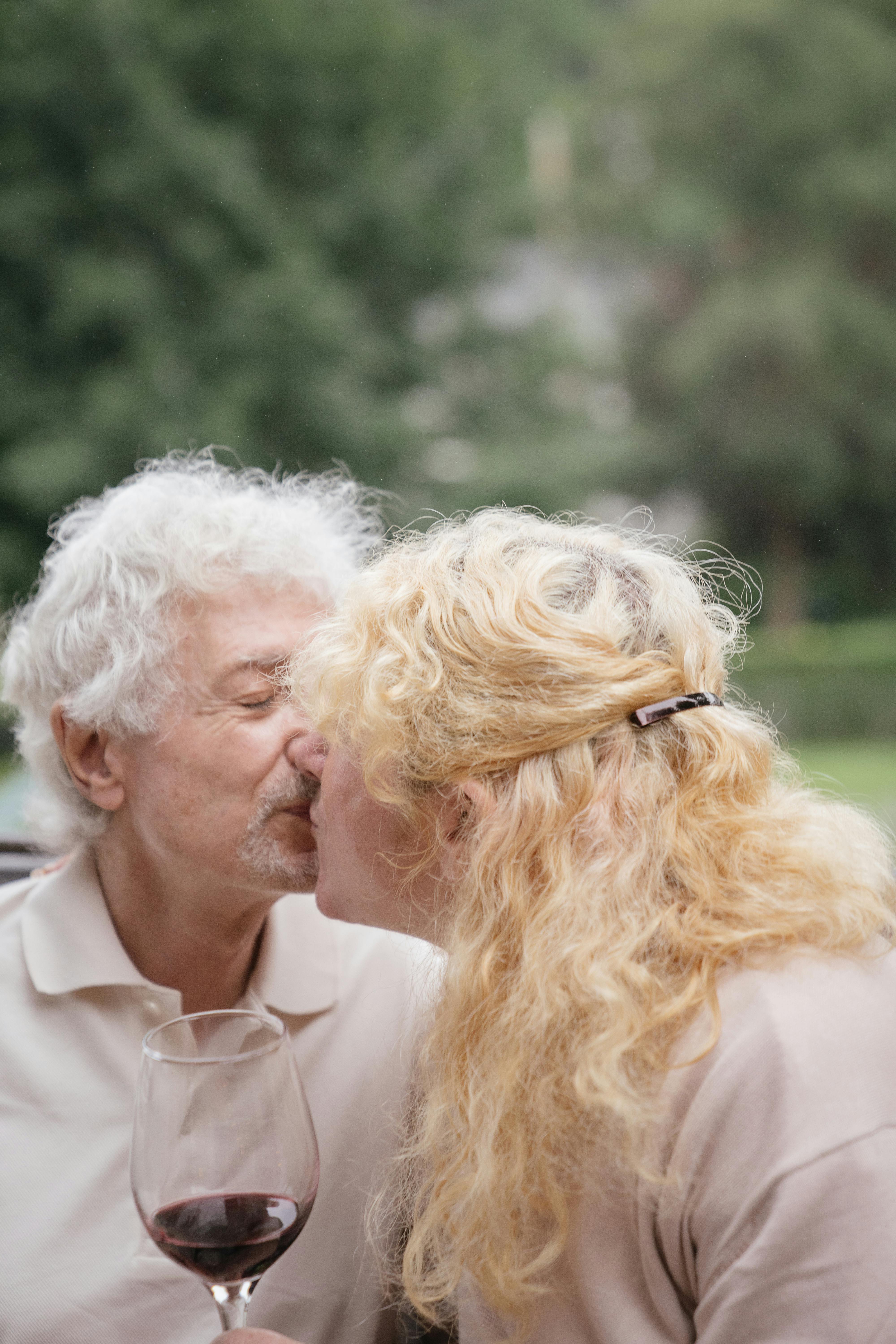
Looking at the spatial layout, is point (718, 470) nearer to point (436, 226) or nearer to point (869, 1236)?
point (436, 226)

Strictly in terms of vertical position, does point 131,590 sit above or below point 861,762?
below

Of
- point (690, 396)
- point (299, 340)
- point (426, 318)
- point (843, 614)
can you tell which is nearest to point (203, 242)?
point (299, 340)

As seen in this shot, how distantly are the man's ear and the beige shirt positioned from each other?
80cm

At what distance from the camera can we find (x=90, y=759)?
1393 mm

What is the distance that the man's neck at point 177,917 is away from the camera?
52.6 inches

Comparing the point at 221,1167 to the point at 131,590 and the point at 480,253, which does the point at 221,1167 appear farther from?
the point at 480,253

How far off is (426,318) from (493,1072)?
16.2 ft

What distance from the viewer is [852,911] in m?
0.88

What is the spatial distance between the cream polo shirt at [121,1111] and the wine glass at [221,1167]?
10.5 inches

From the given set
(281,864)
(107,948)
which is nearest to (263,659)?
(281,864)

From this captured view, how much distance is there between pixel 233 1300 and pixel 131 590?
813 millimetres

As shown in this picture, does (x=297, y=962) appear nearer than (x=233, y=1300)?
No

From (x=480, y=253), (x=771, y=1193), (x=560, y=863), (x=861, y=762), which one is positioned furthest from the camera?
(x=480, y=253)

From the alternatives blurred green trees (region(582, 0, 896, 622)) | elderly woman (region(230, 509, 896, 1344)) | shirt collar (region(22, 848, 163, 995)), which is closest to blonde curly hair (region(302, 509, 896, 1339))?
elderly woman (region(230, 509, 896, 1344))
